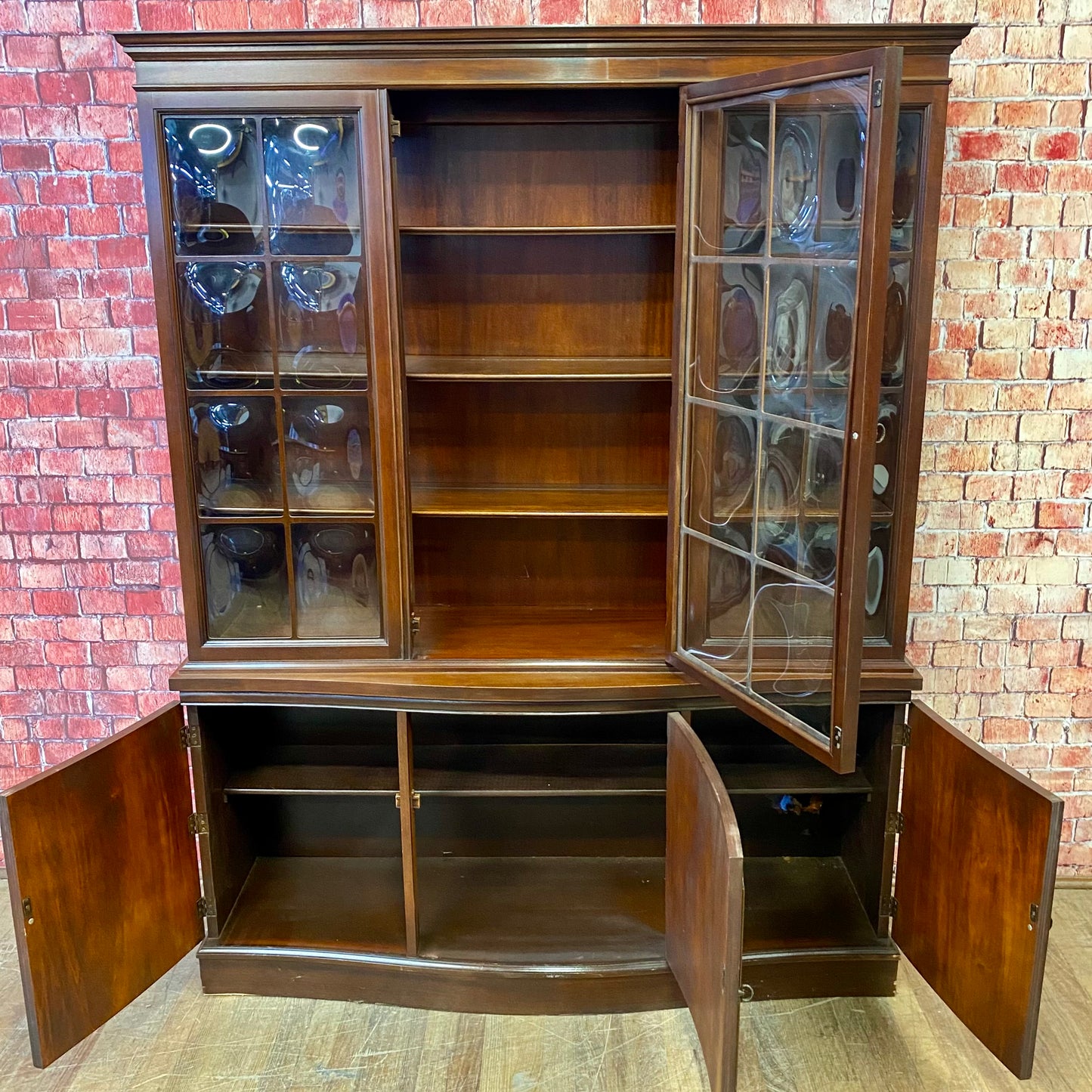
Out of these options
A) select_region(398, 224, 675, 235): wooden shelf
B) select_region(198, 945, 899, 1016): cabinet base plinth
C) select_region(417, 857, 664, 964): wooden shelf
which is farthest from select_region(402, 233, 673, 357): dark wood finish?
select_region(198, 945, 899, 1016): cabinet base plinth

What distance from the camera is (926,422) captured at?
262cm

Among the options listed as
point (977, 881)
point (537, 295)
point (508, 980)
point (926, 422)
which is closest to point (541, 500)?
point (537, 295)

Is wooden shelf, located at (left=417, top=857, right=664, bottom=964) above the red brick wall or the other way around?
the other way around

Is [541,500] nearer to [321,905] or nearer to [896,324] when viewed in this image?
[896,324]

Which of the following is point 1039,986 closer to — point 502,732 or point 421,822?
point 502,732

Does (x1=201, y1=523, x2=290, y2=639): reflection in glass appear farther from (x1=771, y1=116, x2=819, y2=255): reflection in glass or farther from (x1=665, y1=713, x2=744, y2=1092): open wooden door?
(x1=771, y1=116, x2=819, y2=255): reflection in glass

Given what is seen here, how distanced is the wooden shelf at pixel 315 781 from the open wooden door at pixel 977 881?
4.25 ft

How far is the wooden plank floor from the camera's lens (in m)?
2.23

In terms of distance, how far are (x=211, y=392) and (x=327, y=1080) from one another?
5.35 ft

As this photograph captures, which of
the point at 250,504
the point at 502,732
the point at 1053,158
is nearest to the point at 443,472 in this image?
the point at 250,504

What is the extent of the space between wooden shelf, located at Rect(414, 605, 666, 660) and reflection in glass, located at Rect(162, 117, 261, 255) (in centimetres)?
105

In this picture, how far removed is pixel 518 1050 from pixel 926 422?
1935 millimetres

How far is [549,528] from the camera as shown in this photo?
8.98 feet

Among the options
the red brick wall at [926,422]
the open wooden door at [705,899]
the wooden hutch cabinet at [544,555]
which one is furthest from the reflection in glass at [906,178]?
the open wooden door at [705,899]
